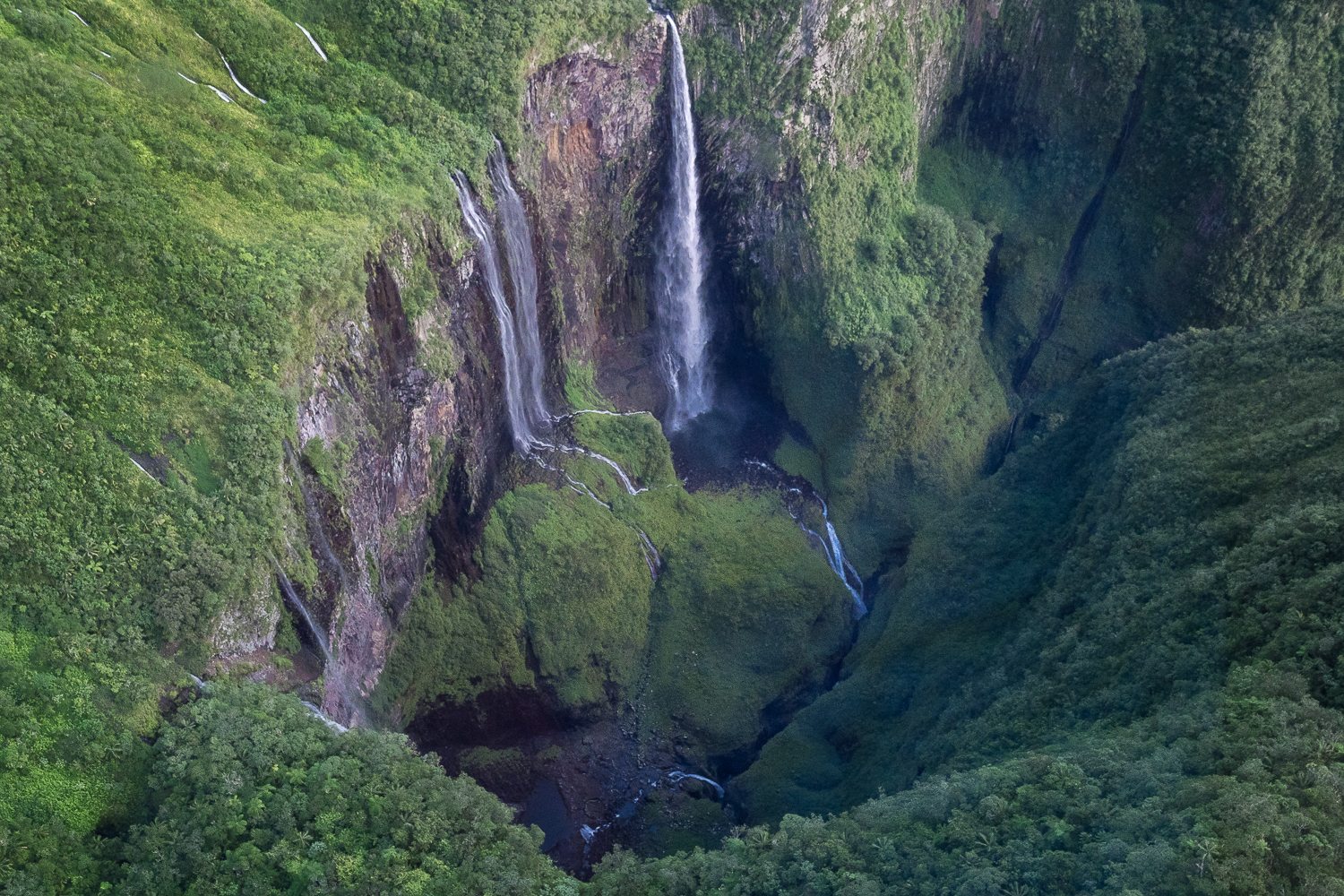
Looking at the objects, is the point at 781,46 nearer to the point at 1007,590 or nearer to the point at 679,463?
the point at 679,463

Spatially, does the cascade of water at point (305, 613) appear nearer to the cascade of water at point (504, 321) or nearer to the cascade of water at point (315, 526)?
the cascade of water at point (315, 526)

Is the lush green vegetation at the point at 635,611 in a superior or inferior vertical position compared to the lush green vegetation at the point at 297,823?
superior

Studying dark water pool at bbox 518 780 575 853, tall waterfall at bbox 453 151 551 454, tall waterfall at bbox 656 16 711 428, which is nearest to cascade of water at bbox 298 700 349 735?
dark water pool at bbox 518 780 575 853

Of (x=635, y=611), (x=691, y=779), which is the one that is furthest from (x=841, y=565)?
(x=691, y=779)

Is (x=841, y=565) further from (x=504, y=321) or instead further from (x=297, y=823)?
(x=297, y=823)

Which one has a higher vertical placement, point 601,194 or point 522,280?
point 601,194

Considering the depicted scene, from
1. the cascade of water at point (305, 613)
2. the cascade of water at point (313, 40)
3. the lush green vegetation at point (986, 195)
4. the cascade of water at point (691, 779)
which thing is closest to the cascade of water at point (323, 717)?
the cascade of water at point (305, 613)

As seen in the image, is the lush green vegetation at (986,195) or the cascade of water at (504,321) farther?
the lush green vegetation at (986,195)
